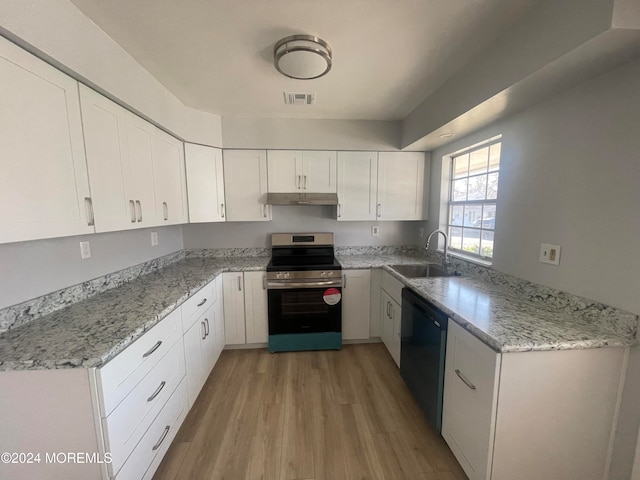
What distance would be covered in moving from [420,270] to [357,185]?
1177mm

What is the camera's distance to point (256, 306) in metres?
2.61

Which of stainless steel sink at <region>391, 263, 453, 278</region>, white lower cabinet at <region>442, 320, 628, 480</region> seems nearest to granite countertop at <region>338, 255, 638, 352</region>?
white lower cabinet at <region>442, 320, 628, 480</region>

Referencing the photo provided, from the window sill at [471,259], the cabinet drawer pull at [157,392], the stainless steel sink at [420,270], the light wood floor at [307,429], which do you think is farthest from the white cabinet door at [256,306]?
the window sill at [471,259]

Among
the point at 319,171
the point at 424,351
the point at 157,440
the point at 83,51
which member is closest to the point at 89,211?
the point at 83,51

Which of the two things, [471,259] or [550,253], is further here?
[471,259]

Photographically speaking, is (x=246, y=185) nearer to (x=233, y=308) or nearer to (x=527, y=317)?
(x=233, y=308)

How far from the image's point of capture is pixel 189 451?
1.57 metres

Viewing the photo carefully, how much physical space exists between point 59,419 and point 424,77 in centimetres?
279

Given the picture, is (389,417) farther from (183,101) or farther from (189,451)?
(183,101)

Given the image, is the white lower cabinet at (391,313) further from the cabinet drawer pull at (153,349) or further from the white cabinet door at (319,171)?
the cabinet drawer pull at (153,349)

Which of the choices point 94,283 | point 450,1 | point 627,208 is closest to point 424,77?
point 450,1

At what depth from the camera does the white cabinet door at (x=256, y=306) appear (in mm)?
2576

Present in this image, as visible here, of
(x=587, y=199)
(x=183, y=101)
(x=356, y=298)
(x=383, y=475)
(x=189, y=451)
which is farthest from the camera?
(x=356, y=298)

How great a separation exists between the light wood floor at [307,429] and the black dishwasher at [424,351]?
20 cm
